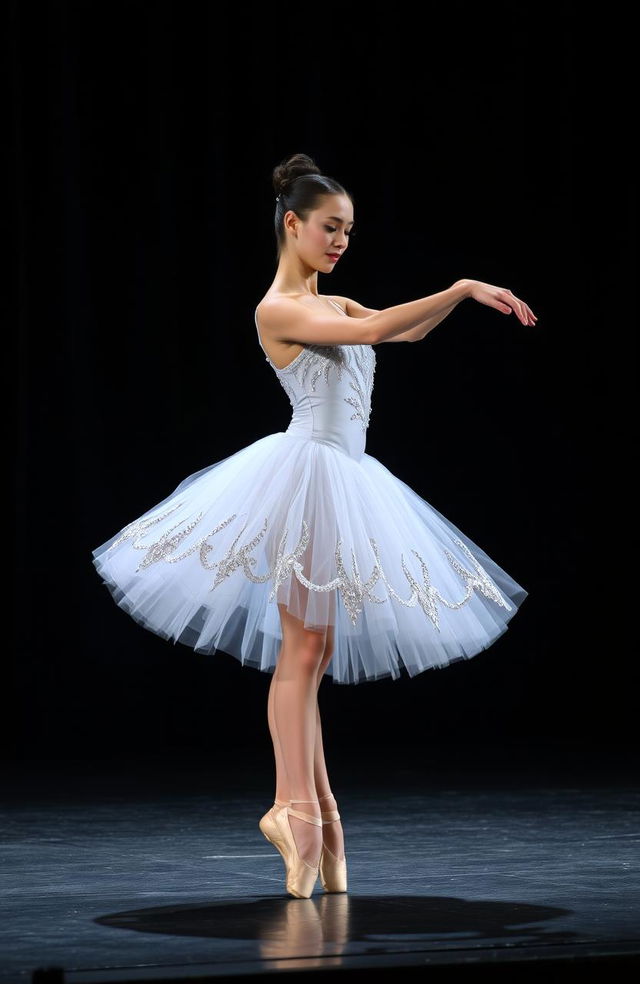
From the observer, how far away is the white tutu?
2381mm

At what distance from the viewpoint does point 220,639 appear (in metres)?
2.51

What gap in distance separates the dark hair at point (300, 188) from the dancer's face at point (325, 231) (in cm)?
1

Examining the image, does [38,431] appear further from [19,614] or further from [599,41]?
[599,41]

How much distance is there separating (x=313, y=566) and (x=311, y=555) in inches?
0.9

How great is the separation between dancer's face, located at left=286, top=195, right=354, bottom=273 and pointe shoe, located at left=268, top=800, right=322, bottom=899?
0.93m

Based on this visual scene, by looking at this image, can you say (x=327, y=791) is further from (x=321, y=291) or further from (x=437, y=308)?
(x=321, y=291)

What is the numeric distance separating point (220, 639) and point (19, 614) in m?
2.40

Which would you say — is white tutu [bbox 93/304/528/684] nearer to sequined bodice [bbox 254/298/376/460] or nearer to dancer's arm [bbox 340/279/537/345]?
sequined bodice [bbox 254/298/376/460]

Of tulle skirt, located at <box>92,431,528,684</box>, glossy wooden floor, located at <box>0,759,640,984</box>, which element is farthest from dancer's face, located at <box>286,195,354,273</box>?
glossy wooden floor, located at <box>0,759,640,984</box>

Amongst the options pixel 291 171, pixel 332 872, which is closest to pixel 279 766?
pixel 332 872

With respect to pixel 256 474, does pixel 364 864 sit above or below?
below

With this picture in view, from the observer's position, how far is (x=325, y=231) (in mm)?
2520

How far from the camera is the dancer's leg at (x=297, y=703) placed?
2400 millimetres

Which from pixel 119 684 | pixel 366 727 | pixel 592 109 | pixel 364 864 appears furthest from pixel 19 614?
pixel 592 109
